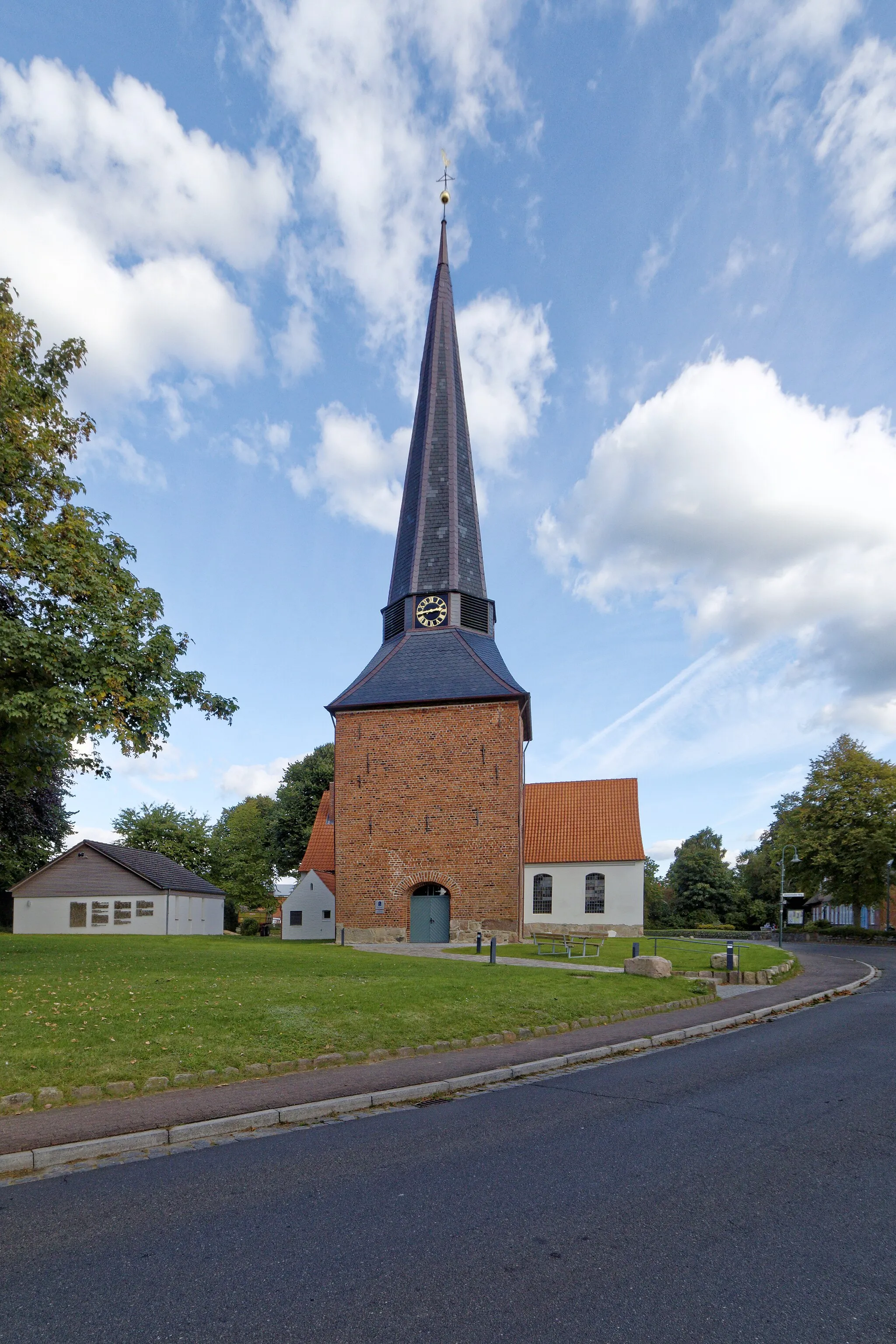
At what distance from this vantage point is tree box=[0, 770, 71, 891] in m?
36.1

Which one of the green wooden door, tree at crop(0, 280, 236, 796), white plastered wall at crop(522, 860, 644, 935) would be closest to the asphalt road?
tree at crop(0, 280, 236, 796)

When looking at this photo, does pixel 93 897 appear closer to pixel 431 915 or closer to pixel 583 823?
pixel 431 915

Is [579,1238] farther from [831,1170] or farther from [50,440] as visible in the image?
[50,440]

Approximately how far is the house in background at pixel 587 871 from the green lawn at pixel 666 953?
2.68m

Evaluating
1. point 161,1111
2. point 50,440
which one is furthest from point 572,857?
point 161,1111

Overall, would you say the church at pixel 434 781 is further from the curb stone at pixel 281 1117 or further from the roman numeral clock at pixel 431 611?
the curb stone at pixel 281 1117

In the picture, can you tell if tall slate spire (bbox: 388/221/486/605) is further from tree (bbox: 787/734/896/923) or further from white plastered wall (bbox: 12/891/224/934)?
tree (bbox: 787/734/896/923)

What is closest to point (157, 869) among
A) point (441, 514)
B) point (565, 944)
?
point (441, 514)

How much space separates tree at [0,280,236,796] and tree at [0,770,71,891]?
59.6 feet

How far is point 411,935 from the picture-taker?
3256 centimetres

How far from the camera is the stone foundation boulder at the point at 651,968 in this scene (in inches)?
730

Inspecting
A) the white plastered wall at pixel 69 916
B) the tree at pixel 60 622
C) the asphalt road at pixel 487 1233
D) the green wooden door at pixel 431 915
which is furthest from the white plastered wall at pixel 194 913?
the asphalt road at pixel 487 1233

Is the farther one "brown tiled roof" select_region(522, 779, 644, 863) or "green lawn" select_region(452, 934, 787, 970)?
"brown tiled roof" select_region(522, 779, 644, 863)

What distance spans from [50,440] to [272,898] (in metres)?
64.6
